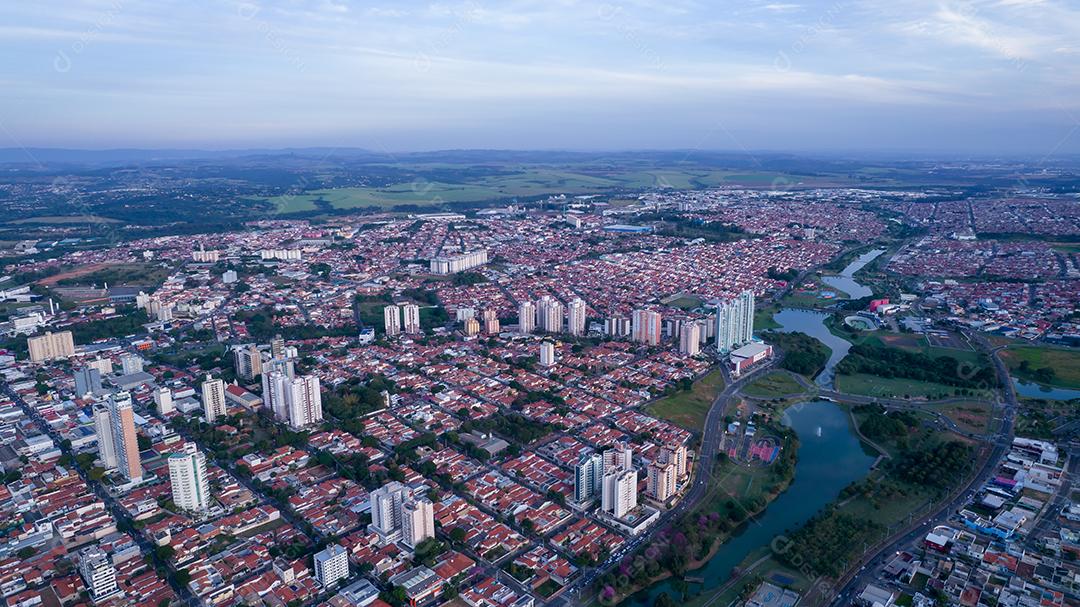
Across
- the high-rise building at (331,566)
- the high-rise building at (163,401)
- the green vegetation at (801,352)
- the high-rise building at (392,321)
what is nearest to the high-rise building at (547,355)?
the high-rise building at (392,321)

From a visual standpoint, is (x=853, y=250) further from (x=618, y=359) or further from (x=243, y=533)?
(x=243, y=533)

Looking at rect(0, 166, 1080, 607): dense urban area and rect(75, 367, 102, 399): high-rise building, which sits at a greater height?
rect(75, 367, 102, 399): high-rise building

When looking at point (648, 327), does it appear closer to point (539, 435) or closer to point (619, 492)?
point (539, 435)

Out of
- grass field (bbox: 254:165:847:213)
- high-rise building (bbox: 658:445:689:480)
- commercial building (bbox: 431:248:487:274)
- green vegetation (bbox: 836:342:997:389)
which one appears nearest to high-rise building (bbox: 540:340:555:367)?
high-rise building (bbox: 658:445:689:480)

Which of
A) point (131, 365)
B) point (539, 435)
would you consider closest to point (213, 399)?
point (131, 365)

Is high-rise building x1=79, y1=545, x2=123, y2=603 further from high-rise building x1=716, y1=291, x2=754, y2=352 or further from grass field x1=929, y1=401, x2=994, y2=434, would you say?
grass field x1=929, y1=401, x2=994, y2=434

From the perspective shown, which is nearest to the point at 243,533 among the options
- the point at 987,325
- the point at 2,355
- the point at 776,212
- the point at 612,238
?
the point at 2,355

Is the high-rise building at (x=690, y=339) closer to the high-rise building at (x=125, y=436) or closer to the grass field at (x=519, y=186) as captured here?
the high-rise building at (x=125, y=436)
